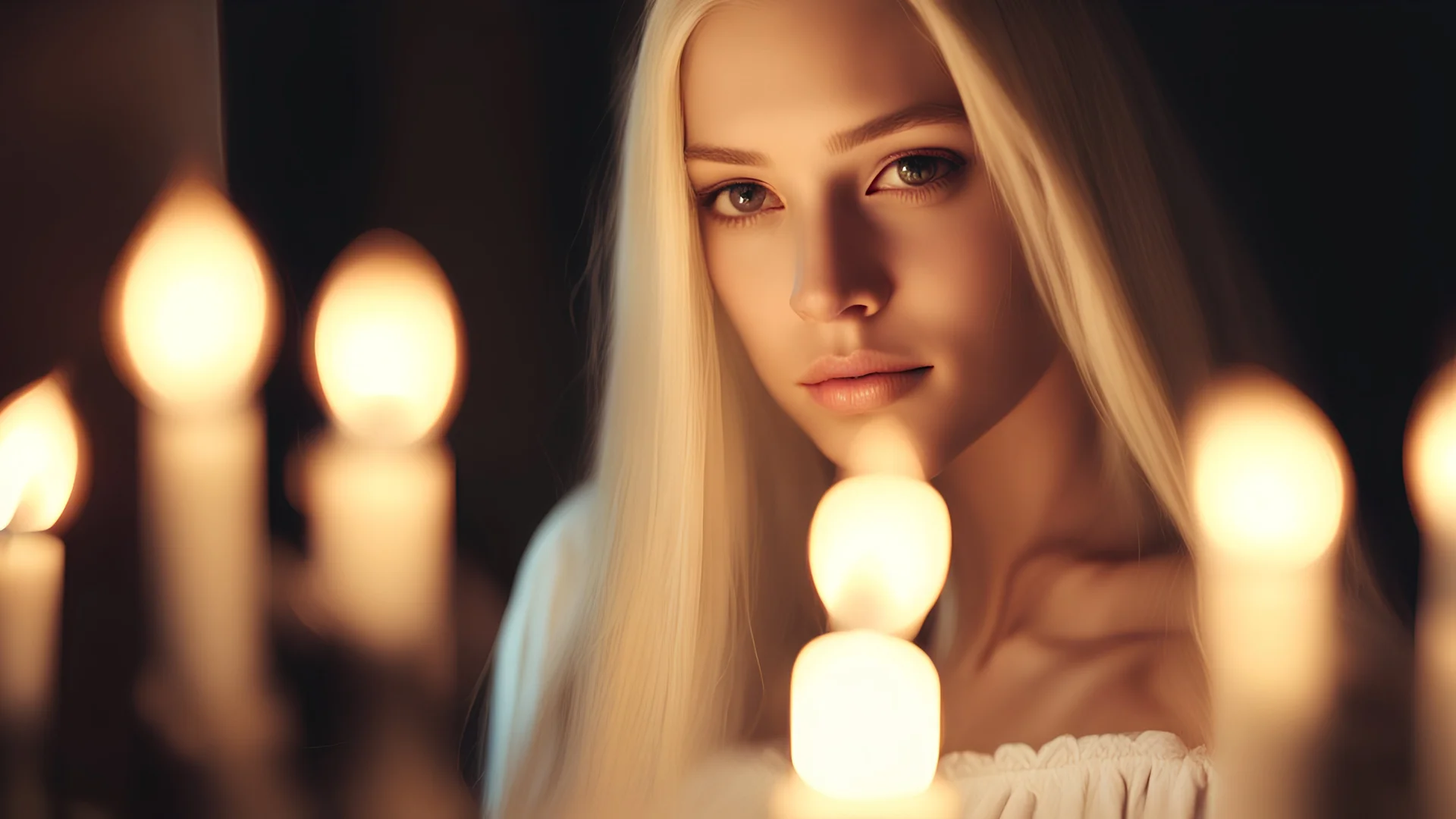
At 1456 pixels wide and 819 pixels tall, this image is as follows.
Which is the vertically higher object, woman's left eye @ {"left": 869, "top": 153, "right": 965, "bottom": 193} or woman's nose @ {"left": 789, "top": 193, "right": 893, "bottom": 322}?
woman's left eye @ {"left": 869, "top": 153, "right": 965, "bottom": 193}

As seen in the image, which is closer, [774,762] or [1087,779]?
[1087,779]

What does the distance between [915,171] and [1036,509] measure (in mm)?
222

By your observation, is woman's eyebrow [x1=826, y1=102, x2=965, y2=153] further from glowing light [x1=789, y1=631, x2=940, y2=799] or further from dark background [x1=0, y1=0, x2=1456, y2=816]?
glowing light [x1=789, y1=631, x2=940, y2=799]

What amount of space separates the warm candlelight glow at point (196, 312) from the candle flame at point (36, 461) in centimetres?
4

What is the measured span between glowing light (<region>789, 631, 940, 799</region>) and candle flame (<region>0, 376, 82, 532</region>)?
0.26 meters

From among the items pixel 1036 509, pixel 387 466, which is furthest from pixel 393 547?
pixel 1036 509

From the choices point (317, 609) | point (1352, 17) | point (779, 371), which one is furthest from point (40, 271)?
point (1352, 17)

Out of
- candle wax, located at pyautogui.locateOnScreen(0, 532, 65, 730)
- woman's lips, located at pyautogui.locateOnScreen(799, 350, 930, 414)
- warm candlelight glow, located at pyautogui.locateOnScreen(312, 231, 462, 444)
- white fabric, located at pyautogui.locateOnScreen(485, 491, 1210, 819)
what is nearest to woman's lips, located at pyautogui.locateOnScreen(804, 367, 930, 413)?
woman's lips, located at pyautogui.locateOnScreen(799, 350, 930, 414)

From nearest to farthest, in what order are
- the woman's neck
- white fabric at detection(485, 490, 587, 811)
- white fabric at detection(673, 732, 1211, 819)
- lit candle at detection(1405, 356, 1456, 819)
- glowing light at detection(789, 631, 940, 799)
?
glowing light at detection(789, 631, 940, 799)
lit candle at detection(1405, 356, 1456, 819)
white fabric at detection(673, 732, 1211, 819)
the woman's neck
white fabric at detection(485, 490, 587, 811)

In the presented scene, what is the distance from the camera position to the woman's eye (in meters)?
0.73

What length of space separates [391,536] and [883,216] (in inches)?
16.3

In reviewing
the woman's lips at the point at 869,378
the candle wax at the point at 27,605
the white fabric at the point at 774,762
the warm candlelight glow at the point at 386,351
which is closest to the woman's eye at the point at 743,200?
the woman's lips at the point at 869,378

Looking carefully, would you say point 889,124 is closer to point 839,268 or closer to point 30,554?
point 839,268

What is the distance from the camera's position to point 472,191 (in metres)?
0.85
